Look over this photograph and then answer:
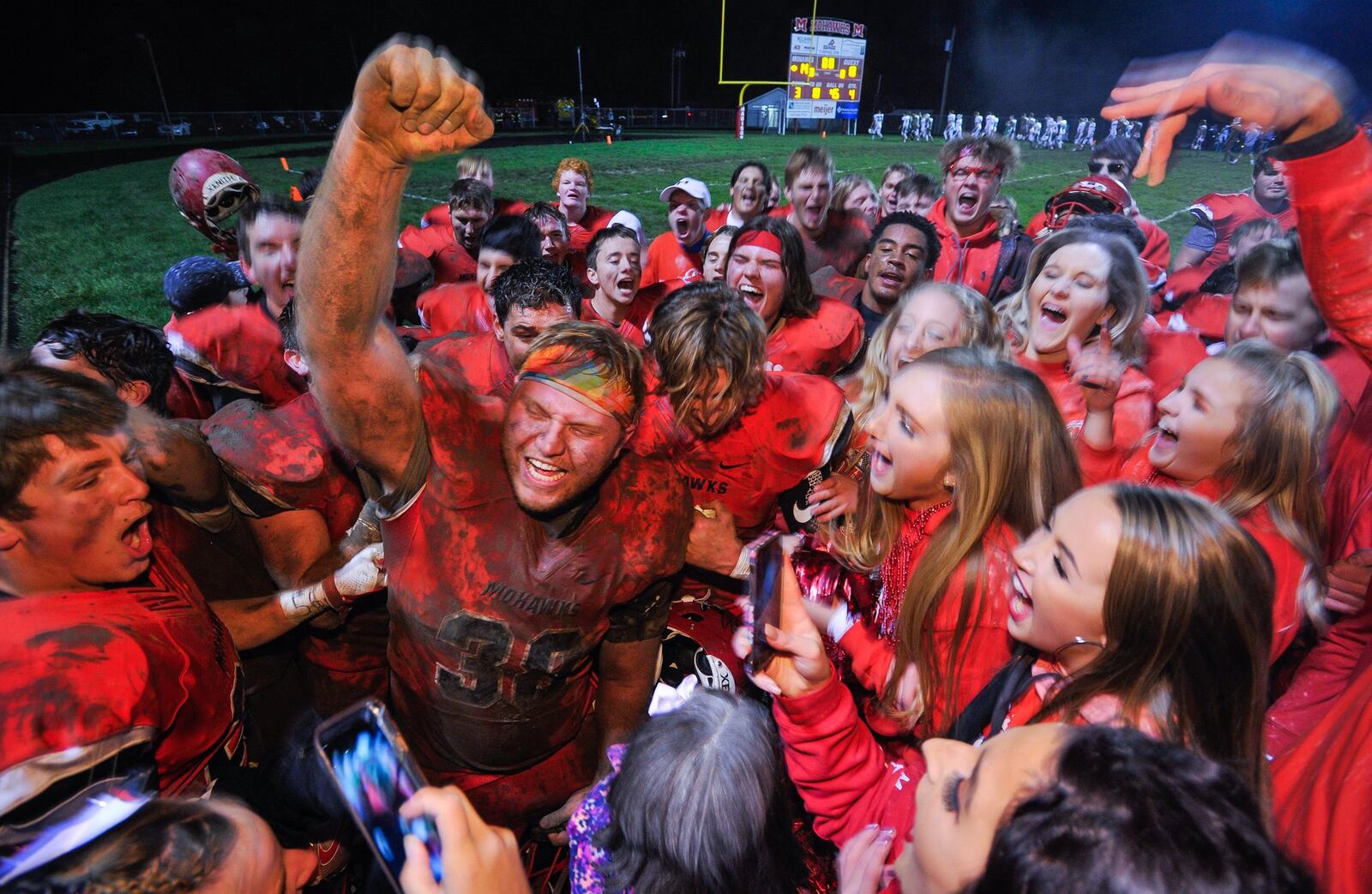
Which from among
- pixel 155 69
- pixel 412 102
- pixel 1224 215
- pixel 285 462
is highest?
pixel 155 69

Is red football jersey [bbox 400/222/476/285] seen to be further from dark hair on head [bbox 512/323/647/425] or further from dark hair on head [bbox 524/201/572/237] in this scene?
dark hair on head [bbox 512/323/647/425]

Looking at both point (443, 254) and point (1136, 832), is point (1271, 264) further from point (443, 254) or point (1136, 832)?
point (443, 254)

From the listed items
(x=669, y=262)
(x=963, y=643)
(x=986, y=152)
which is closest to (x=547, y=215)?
(x=669, y=262)

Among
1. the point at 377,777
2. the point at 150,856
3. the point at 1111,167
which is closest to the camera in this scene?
the point at 150,856

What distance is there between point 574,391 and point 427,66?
897mm

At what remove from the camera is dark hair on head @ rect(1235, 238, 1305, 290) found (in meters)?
3.46

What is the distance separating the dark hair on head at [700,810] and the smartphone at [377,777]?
1.64 feet

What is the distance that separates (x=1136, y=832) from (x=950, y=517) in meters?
1.46

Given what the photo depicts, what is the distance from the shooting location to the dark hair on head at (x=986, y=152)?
589cm

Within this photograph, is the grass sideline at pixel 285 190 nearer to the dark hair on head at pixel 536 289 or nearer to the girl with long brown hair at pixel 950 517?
the girl with long brown hair at pixel 950 517

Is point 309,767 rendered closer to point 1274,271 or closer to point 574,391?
point 574,391

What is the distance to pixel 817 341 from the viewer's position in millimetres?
4156

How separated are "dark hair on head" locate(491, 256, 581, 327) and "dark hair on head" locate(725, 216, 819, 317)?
4.04 feet

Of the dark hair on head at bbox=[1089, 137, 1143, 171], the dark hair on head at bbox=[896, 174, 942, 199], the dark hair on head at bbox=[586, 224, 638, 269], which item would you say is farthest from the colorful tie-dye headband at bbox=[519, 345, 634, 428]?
the dark hair on head at bbox=[1089, 137, 1143, 171]
